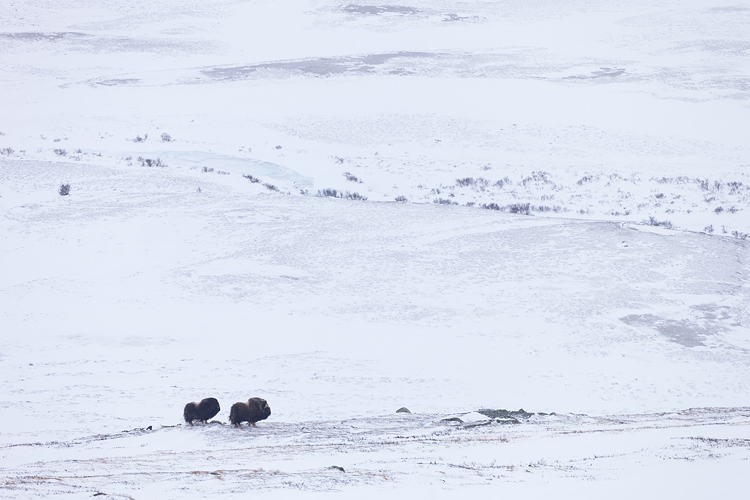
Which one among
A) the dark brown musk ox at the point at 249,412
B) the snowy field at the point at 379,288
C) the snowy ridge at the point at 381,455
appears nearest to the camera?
the snowy ridge at the point at 381,455

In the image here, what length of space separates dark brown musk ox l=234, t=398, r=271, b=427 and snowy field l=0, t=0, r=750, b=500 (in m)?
0.17

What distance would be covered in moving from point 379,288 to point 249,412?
647cm

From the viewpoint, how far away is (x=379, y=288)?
14898mm

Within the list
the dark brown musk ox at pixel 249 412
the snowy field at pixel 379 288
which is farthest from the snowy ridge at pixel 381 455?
the dark brown musk ox at pixel 249 412

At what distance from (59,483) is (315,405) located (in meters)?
4.61

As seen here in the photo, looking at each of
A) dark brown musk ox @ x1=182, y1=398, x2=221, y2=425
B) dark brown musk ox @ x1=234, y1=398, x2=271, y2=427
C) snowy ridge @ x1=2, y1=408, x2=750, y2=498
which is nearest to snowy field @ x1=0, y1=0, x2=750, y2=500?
snowy ridge @ x1=2, y1=408, x2=750, y2=498

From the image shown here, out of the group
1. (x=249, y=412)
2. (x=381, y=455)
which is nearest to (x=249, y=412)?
(x=249, y=412)

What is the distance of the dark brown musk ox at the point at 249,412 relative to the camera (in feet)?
28.6

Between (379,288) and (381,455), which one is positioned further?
(379,288)

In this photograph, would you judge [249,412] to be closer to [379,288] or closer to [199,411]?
[199,411]

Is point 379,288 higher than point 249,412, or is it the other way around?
point 379,288

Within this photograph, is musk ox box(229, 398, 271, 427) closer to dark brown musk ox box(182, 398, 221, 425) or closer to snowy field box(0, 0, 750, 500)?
snowy field box(0, 0, 750, 500)

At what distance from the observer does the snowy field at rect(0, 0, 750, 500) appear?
7266mm

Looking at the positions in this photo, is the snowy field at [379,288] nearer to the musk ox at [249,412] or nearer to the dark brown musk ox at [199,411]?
the musk ox at [249,412]
